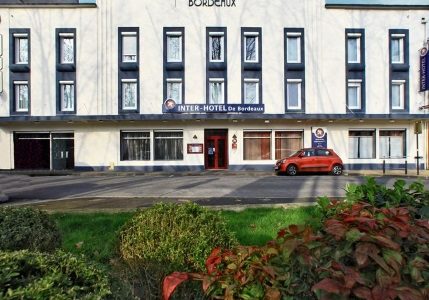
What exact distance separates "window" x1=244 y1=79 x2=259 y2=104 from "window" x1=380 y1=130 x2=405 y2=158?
32.3ft

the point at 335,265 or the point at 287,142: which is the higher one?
the point at 287,142

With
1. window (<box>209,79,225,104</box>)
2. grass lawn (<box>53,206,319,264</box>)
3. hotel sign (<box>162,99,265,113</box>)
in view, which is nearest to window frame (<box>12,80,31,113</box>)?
hotel sign (<box>162,99,265,113</box>)

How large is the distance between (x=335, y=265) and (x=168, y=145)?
2599 cm

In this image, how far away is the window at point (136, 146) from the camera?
1081 inches

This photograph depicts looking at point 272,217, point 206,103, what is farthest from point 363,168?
point 272,217

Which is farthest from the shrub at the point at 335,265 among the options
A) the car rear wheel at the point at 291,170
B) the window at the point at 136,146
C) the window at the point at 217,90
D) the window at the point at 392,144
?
the window at the point at 392,144

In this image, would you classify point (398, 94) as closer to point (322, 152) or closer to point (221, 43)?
point (322, 152)

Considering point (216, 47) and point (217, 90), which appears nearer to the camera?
point (217, 90)

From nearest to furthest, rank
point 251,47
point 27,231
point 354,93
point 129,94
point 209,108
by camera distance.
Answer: point 27,231
point 209,108
point 129,94
point 251,47
point 354,93

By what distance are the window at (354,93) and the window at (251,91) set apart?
6.67m

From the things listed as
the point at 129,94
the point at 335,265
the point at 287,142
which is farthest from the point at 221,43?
the point at 335,265

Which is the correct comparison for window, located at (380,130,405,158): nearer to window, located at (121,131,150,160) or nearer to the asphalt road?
the asphalt road

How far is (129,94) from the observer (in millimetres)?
27203

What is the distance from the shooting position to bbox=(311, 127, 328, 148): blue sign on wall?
27531mm
